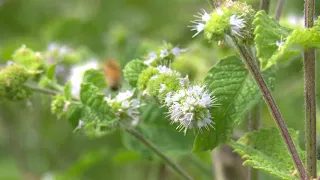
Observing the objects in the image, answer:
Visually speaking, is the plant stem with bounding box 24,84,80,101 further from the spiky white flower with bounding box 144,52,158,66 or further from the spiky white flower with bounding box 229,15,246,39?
the spiky white flower with bounding box 229,15,246,39

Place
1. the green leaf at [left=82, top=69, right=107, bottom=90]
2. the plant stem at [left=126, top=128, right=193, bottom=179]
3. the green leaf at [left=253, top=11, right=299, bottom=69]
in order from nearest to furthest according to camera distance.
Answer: the green leaf at [left=253, top=11, right=299, bottom=69] → the plant stem at [left=126, top=128, right=193, bottom=179] → the green leaf at [left=82, top=69, right=107, bottom=90]

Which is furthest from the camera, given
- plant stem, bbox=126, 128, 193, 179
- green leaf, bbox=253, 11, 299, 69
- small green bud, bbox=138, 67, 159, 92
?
plant stem, bbox=126, 128, 193, 179

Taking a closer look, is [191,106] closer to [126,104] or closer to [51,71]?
[126,104]

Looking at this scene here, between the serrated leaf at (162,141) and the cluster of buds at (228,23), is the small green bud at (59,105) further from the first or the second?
the cluster of buds at (228,23)

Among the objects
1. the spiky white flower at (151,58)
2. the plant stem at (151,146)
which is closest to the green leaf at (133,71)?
the spiky white flower at (151,58)

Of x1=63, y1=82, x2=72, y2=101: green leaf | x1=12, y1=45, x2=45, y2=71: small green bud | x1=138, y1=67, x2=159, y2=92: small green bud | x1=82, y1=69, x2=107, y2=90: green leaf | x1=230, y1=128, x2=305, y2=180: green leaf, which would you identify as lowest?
x1=230, y1=128, x2=305, y2=180: green leaf

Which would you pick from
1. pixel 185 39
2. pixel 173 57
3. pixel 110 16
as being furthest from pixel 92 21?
pixel 173 57

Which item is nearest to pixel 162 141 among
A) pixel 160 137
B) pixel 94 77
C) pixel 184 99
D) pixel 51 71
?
pixel 160 137

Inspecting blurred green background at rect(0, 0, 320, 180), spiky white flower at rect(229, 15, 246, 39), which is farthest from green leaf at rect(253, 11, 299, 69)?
blurred green background at rect(0, 0, 320, 180)
